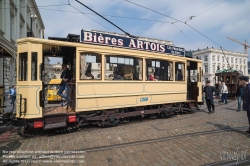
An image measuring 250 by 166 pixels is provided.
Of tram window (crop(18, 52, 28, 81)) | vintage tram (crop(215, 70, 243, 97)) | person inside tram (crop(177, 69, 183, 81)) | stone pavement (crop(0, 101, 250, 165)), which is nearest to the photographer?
stone pavement (crop(0, 101, 250, 165))

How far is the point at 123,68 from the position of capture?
6.42 m

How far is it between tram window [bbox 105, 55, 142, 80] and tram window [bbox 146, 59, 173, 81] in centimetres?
50

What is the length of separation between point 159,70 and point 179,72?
1434 mm

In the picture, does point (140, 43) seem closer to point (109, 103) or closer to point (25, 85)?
point (109, 103)

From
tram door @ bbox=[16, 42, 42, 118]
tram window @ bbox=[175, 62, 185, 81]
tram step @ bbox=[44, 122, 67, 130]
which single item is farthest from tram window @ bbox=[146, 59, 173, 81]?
tram door @ bbox=[16, 42, 42, 118]

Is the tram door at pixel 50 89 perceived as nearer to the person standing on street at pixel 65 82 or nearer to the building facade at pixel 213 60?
the person standing on street at pixel 65 82

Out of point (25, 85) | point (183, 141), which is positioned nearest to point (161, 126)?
point (183, 141)

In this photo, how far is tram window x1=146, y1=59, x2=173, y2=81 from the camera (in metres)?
7.14

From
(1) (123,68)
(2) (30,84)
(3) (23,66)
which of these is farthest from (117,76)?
(3) (23,66)

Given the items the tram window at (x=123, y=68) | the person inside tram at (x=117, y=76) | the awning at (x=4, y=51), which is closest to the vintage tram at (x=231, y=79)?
the tram window at (x=123, y=68)

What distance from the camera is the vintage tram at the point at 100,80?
16.5 feet

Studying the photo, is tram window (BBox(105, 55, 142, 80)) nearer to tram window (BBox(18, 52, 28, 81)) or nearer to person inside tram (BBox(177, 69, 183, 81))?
person inside tram (BBox(177, 69, 183, 81))

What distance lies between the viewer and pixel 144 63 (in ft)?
22.6

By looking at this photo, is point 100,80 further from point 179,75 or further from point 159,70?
point 179,75
